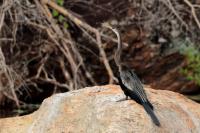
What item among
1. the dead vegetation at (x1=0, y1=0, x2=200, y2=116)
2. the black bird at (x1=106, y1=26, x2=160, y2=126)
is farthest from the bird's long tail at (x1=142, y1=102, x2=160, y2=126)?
the dead vegetation at (x1=0, y1=0, x2=200, y2=116)

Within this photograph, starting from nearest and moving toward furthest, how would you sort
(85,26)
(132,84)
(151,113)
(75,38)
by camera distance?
(151,113), (132,84), (85,26), (75,38)

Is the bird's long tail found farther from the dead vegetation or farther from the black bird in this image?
the dead vegetation

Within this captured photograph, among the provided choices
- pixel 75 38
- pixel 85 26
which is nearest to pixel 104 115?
pixel 85 26

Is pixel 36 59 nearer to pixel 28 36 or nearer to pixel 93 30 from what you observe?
pixel 28 36

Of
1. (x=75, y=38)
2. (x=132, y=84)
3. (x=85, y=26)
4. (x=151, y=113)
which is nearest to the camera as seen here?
(x=151, y=113)

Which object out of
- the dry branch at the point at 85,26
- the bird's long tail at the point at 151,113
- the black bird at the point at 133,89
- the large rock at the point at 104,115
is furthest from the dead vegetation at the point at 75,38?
the bird's long tail at the point at 151,113

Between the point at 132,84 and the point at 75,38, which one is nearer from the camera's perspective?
the point at 132,84

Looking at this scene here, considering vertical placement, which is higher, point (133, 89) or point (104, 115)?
point (133, 89)

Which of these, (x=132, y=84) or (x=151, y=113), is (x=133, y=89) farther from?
(x=151, y=113)

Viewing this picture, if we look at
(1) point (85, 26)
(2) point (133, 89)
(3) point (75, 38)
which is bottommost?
(3) point (75, 38)
